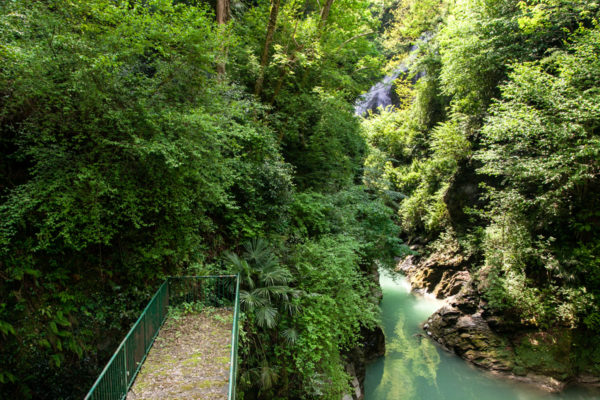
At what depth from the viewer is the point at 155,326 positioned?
233 inches

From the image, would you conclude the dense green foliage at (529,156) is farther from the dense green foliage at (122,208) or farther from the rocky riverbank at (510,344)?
the dense green foliage at (122,208)

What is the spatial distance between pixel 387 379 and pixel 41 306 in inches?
460

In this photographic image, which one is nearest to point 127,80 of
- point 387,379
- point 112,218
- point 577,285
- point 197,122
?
point 197,122

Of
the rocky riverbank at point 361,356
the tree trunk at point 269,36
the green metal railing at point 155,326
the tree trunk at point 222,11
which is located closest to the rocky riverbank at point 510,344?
the rocky riverbank at point 361,356

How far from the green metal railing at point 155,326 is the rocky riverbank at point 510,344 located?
11147mm

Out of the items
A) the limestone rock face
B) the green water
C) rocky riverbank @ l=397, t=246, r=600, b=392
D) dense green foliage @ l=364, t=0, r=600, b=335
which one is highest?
dense green foliage @ l=364, t=0, r=600, b=335

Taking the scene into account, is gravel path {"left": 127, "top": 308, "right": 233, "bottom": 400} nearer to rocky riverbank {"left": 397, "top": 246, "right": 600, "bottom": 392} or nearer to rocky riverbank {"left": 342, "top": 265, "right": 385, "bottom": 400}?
rocky riverbank {"left": 342, "top": 265, "right": 385, "bottom": 400}

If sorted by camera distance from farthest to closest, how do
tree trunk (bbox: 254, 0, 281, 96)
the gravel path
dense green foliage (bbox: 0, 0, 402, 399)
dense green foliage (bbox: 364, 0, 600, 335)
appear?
dense green foliage (bbox: 364, 0, 600, 335) → tree trunk (bbox: 254, 0, 281, 96) → dense green foliage (bbox: 0, 0, 402, 399) → the gravel path

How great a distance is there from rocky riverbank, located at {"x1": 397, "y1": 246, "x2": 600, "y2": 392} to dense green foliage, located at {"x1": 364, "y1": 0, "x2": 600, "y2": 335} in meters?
0.42

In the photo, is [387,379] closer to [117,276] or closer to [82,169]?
[117,276]

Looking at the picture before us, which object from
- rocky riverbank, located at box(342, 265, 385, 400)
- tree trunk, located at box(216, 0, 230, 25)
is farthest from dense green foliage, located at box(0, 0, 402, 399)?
tree trunk, located at box(216, 0, 230, 25)

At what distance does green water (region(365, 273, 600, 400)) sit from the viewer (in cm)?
1107

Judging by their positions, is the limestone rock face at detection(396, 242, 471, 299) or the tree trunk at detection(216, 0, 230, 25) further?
the limestone rock face at detection(396, 242, 471, 299)

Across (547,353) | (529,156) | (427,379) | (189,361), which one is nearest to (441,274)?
(547,353)
